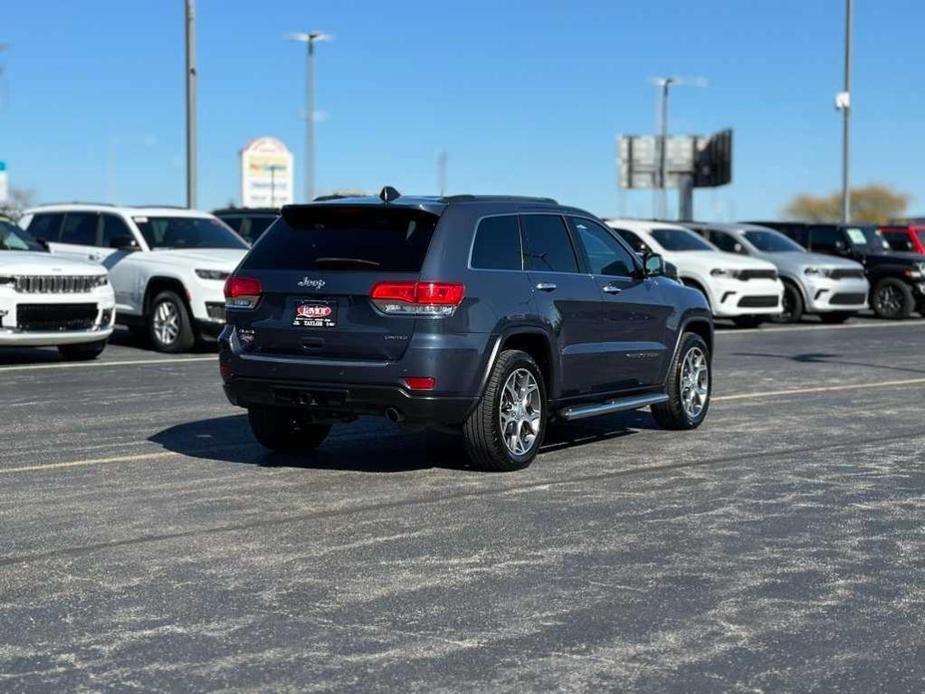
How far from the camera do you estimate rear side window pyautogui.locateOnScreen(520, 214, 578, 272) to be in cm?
935

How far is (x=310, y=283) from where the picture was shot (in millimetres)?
8586

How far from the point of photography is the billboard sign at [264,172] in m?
57.7

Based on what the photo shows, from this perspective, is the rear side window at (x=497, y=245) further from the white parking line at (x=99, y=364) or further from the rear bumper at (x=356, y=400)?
the white parking line at (x=99, y=364)

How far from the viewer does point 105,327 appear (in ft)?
53.3

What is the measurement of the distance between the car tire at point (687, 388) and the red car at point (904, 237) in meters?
19.7

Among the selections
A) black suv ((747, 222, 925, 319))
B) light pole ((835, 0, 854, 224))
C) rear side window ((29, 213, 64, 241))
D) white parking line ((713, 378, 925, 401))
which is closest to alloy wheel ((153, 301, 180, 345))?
rear side window ((29, 213, 64, 241))

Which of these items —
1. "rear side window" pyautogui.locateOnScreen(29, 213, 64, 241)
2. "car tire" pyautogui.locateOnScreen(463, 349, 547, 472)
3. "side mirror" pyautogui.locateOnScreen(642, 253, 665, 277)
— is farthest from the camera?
"rear side window" pyautogui.locateOnScreen(29, 213, 64, 241)

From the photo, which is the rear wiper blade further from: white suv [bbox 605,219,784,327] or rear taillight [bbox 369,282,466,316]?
white suv [bbox 605,219,784,327]

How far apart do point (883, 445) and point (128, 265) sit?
1096cm

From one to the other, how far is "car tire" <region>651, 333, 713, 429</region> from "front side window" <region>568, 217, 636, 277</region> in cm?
88

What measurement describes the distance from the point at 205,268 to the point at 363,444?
318 inches

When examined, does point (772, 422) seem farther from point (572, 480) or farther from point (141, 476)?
point (141, 476)

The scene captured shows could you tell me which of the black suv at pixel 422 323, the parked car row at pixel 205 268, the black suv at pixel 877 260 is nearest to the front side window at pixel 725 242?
the parked car row at pixel 205 268

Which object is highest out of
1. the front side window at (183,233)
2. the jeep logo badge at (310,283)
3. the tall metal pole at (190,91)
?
the tall metal pole at (190,91)
